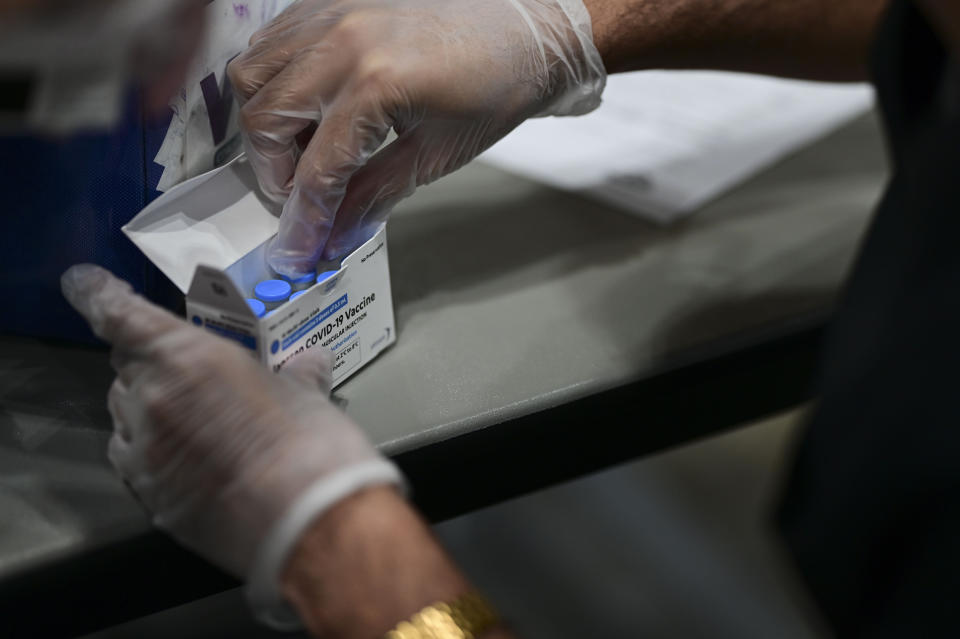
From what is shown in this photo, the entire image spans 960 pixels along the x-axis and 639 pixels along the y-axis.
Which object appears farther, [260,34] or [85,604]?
[260,34]

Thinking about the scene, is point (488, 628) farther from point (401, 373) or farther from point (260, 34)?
point (260, 34)

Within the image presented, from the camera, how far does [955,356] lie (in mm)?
423

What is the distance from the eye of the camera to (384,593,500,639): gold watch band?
432 mm

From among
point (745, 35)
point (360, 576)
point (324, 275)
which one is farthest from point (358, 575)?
point (745, 35)

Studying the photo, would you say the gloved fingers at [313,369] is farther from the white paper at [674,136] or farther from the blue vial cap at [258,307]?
the white paper at [674,136]

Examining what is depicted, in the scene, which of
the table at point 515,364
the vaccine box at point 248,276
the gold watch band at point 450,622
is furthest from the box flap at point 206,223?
the gold watch band at point 450,622

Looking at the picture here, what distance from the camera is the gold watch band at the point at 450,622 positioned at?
432 mm

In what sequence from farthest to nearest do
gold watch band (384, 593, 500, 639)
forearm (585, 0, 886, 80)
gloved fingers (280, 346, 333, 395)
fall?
1. forearm (585, 0, 886, 80)
2. gloved fingers (280, 346, 333, 395)
3. gold watch band (384, 593, 500, 639)

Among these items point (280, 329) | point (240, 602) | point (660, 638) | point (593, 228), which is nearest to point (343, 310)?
point (280, 329)

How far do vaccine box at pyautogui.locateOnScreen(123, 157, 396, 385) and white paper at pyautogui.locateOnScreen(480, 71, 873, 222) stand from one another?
0.31 meters

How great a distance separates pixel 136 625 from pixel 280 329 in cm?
72

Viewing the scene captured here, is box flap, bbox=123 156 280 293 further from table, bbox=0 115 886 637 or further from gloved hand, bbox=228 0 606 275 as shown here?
table, bbox=0 115 886 637

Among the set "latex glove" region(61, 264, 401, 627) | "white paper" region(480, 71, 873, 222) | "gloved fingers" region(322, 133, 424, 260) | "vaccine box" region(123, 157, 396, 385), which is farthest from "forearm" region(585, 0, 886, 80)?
"latex glove" region(61, 264, 401, 627)

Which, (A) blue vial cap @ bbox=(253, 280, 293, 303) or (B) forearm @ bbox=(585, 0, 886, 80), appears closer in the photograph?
(A) blue vial cap @ bbox=(253, 280, 293, 303)
